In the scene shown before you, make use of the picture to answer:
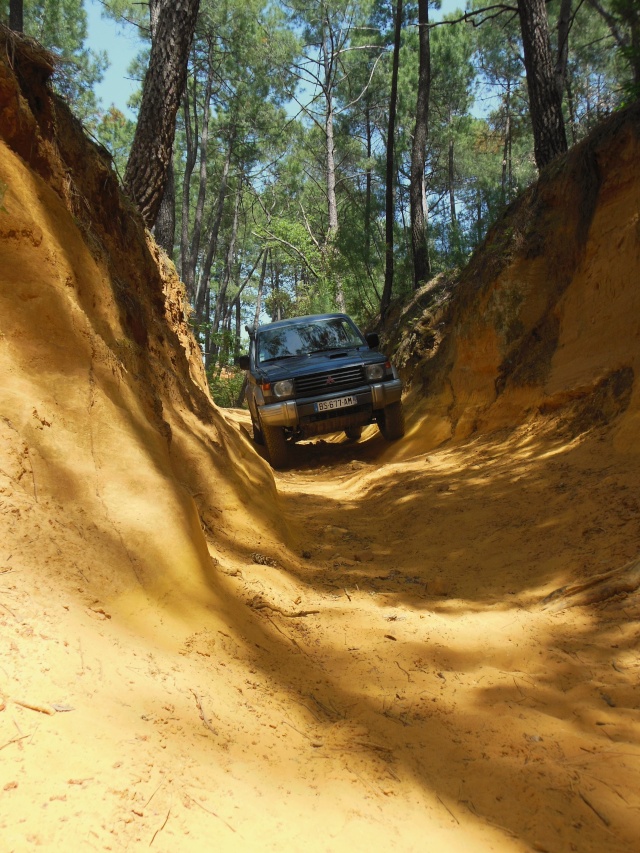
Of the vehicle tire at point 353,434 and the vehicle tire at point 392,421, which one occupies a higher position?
the vehicle tire at point 392,421

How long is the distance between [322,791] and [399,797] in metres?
0.24

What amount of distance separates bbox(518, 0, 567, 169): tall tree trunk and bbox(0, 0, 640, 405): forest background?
2675mm

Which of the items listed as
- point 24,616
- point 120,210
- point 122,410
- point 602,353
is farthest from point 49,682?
point 602,353

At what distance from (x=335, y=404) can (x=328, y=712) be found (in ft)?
20.0

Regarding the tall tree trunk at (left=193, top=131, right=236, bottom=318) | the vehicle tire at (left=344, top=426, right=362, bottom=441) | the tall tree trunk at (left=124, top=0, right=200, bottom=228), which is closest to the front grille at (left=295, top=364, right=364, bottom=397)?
the vehicle tire at (left=344, top=426, right=362, bottom=441)

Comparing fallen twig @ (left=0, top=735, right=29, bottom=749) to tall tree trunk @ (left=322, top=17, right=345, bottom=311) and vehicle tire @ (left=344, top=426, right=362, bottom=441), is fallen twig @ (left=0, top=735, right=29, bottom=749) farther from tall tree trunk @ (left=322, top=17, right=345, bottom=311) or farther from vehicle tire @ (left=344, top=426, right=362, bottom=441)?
tall tree trunk @ (left=322, top=17, right=345, bottom=311)

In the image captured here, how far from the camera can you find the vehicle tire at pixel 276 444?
8609 mm

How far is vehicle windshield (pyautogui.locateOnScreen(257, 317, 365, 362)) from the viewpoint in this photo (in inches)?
369

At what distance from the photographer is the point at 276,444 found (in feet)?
28.5

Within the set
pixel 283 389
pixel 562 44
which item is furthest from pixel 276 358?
pixel 562 44

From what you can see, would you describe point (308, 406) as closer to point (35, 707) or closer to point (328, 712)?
point (328, 712)

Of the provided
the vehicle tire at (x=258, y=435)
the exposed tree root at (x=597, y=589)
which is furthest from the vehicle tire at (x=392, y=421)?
the exposed tree root at (x=597, y=589)

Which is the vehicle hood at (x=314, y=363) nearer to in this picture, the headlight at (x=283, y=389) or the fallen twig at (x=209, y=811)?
the headlight at (x=283, y=389)

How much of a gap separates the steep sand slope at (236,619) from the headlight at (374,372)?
121 inches
